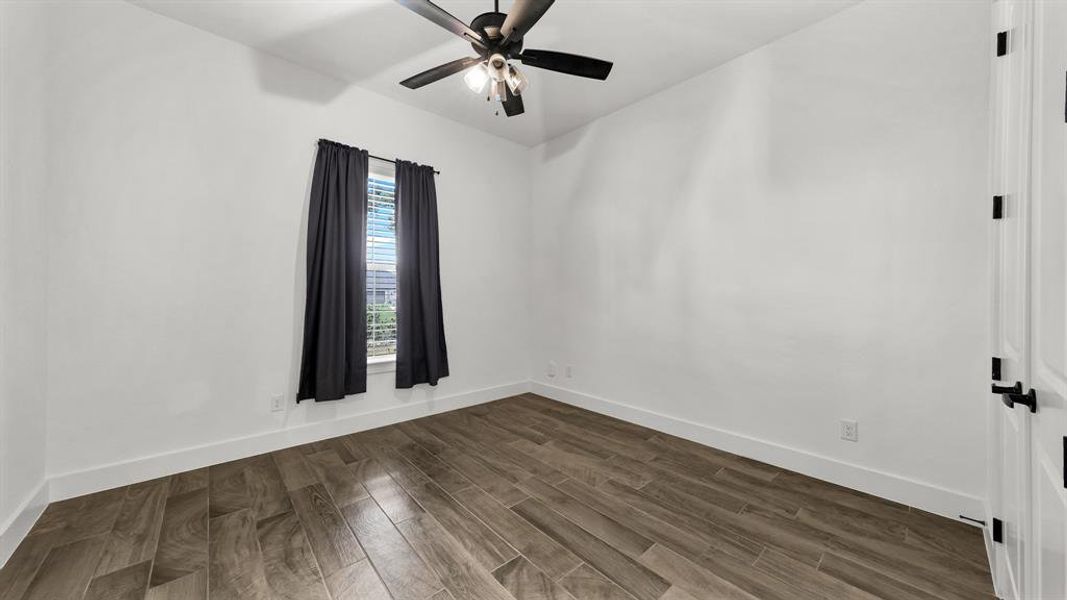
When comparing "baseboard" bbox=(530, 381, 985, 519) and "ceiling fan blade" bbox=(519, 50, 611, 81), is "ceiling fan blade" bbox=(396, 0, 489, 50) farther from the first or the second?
"baseboard" bbox=(530, 381, 985, 519)

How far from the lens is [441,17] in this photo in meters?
1.73

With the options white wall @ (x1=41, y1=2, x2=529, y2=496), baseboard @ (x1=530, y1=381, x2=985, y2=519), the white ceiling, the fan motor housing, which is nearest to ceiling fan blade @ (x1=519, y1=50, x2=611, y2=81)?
the fan motor housing

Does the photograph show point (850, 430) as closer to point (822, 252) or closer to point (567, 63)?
point (822, 252)

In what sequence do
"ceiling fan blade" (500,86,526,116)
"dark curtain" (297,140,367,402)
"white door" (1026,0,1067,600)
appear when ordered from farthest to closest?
"dark curtain" (297,140,367,402) < "ceiling fan blade" (500,86,526,116) < "white door" (1026,0,1067,600)

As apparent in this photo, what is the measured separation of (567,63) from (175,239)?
2736mm

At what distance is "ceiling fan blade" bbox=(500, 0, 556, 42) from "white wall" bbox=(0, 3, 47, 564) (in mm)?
2266

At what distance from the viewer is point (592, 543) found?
183 cm

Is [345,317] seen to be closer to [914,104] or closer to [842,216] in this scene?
[842,216]

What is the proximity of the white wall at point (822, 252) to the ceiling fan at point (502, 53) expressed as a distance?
151cm

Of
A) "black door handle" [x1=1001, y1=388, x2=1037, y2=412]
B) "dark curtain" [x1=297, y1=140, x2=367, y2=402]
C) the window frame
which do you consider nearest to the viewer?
"black door handle" [x1=1001, y1=388, x2=1037, y2=412]

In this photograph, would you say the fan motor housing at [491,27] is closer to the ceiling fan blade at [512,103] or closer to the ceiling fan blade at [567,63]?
the ceiling fan blade at [567,63]

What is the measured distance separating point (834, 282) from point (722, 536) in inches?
67.2

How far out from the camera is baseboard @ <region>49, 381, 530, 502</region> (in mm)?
2244

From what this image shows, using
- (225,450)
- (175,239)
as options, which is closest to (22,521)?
(225,450)
